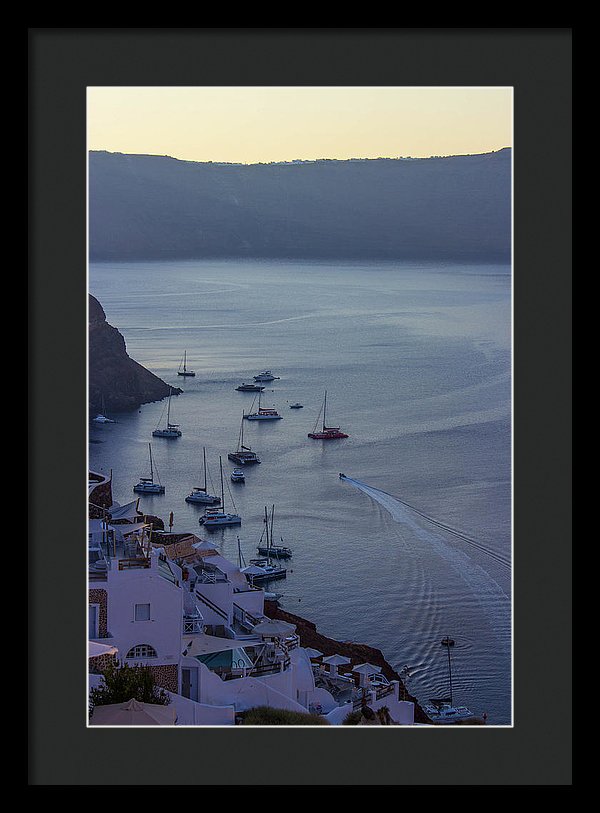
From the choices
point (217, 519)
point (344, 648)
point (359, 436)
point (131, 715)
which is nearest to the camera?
point (131, 715)

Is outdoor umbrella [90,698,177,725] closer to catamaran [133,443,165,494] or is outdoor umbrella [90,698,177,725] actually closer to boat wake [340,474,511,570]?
boat wake [340,474,511,570]

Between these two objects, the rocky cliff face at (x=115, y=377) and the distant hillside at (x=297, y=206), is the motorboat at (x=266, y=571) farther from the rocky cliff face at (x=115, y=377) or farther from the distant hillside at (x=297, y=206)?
the distant hillside at (x=297, y=206)

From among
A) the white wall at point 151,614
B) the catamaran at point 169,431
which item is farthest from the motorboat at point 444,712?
the catamaran at point 169,431

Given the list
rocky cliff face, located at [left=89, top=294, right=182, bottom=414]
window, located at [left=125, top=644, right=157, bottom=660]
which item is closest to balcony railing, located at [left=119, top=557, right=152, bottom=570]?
window, located at [left=125, top=644, right=157, bottom=660]

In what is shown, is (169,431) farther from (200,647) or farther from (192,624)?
(200,647)

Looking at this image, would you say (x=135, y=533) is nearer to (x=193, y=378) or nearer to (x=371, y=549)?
(x=371, y=549)
